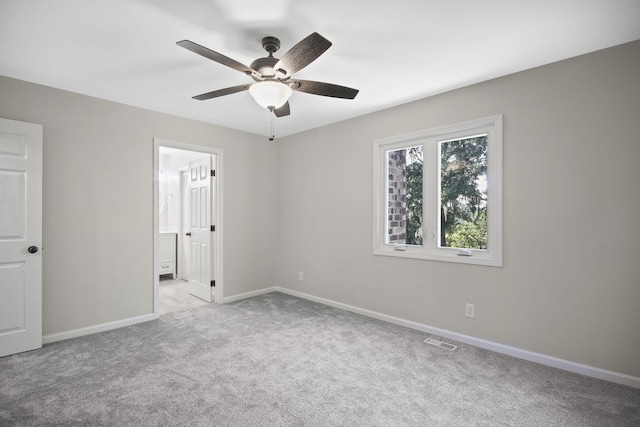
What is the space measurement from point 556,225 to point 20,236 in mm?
4584

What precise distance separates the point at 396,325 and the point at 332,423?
183 centimetres

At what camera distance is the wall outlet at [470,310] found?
302 cm

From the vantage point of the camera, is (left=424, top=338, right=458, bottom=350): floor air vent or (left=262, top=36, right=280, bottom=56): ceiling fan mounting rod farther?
(left=424, top=338, right=458, bottom=350): floor air vent

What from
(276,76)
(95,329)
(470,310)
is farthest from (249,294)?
(276,76)

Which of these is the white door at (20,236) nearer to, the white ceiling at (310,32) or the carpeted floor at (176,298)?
the white ceiling at (310,32)

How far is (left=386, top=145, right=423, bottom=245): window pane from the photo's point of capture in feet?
11.6

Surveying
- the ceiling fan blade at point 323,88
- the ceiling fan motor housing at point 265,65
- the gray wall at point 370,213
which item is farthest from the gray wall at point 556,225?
the ceiling fan motor housing at point 265,65

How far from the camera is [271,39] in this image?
220 cm

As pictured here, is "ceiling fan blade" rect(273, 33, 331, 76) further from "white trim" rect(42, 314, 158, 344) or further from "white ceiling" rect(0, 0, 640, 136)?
"white trim" rect(42, 314, 158, 344)

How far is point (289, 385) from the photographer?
230cm

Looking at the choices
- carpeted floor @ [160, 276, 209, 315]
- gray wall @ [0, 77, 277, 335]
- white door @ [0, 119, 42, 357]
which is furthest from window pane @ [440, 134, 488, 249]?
white door @ [0, 119, 42, 357]

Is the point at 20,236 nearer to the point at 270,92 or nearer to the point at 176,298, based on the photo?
the point at 176,298

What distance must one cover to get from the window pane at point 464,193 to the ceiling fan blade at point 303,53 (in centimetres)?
194

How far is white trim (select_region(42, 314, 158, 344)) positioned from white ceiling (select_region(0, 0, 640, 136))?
2.40 metres
